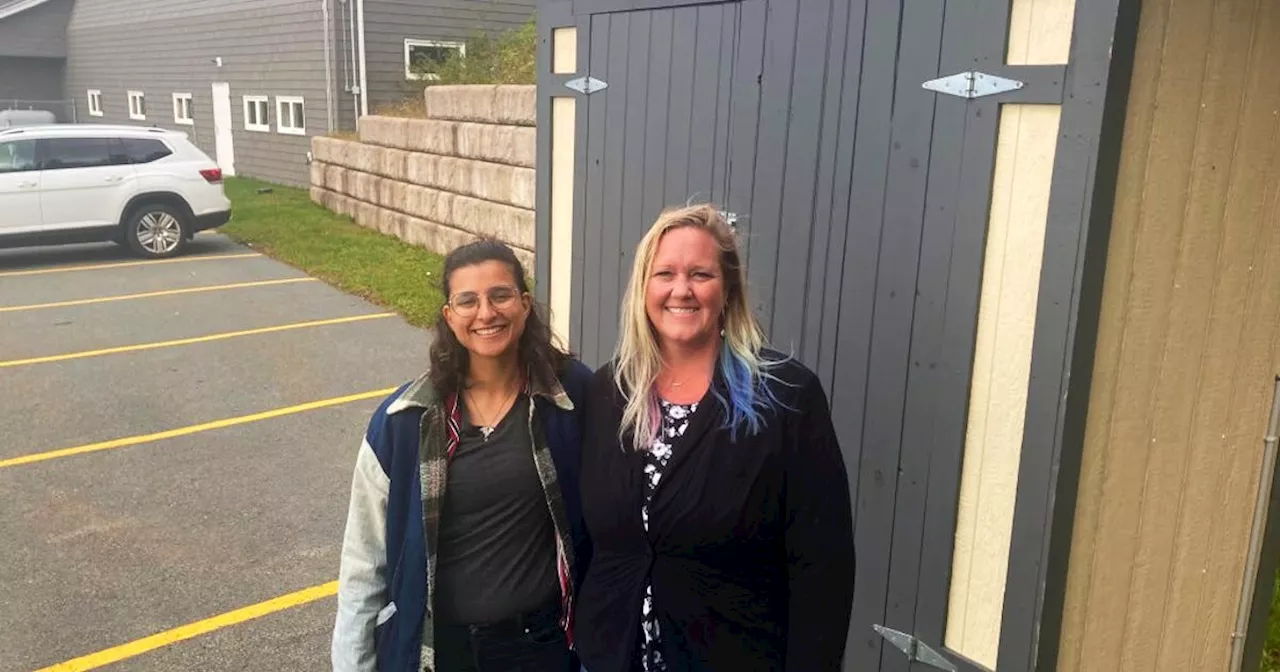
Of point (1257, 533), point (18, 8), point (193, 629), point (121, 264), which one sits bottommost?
point (193, 629)

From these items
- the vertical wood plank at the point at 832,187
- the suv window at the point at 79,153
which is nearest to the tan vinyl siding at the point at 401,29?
the suv window at the point at 79,153

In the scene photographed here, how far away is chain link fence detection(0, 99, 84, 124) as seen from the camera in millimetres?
26547

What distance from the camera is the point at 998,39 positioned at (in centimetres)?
254

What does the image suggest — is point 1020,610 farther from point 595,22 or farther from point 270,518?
point 270,518

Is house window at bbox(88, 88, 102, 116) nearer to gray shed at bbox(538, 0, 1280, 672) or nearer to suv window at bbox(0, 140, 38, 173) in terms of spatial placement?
suv window at bbox(0, 140, 38, 173)

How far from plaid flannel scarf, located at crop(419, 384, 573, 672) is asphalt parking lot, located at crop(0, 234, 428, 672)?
212 centimetres

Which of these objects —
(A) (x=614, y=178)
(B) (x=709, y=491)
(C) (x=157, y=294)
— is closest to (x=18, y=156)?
(C) (x=157, y=294)

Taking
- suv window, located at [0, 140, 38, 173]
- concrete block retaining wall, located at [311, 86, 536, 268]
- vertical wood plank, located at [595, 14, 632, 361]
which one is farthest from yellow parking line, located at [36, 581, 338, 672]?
suv window, located at [0, 140, 38, 173]

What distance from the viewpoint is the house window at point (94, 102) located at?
25.8 metres

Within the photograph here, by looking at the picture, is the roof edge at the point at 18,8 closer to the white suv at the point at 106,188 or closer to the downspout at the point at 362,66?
the downspout at the point at 362,66

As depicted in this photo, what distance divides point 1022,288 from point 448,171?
10120 mm

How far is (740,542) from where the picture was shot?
211 centimetres

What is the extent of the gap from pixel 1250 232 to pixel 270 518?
15.4 feet

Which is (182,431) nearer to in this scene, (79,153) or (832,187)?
(832,187)
